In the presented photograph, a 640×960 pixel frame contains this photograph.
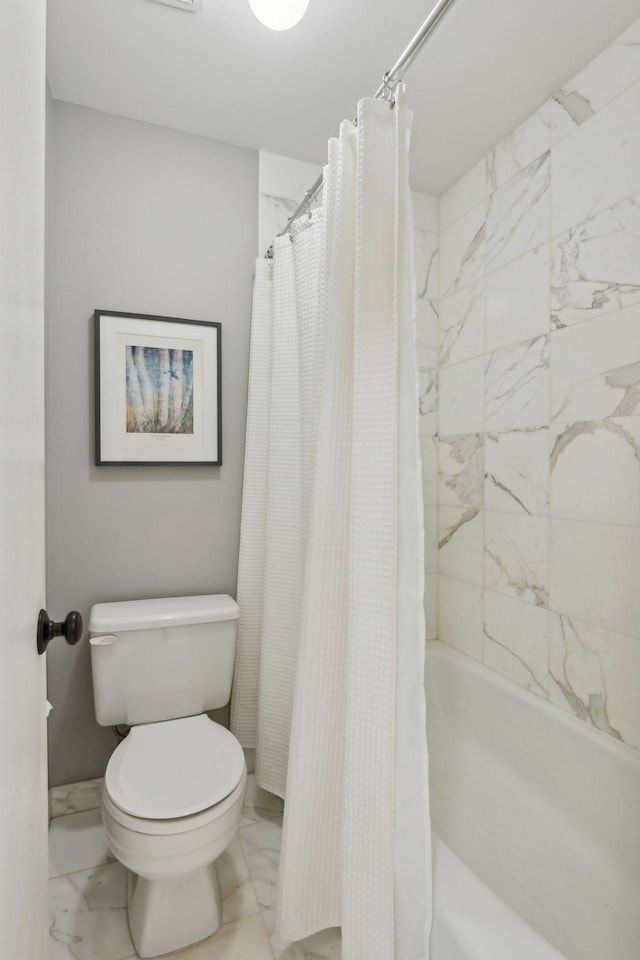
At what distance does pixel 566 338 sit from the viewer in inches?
61.3

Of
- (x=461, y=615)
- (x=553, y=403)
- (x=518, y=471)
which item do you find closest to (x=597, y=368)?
(x=553, y=403)

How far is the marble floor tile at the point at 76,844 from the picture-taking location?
1.52 metres

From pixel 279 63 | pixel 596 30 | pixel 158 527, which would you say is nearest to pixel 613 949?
pixel 158 527

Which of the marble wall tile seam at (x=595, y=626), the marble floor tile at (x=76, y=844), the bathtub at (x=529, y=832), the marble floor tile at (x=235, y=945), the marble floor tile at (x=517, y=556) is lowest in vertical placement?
the marble floor tile at (x=235, y=945)

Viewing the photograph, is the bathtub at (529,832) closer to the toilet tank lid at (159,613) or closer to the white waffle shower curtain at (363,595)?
the white waffle shower curtain at (363,595)

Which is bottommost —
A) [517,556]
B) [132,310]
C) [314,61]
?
[517,556]

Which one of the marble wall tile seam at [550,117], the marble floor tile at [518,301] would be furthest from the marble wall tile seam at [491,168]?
the marble floor tile at [518,301]

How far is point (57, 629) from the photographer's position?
0.77 metres

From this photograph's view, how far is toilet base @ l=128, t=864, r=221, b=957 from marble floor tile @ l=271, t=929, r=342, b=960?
18 centimetres

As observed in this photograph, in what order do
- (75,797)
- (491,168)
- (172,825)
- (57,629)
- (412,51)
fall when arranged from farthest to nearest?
(491,168) → (75,797) → (172,825) → (412,51) → (57,629)

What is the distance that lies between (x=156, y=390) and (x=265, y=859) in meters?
1.59

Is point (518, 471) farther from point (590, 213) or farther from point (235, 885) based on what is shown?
point (235, 885)

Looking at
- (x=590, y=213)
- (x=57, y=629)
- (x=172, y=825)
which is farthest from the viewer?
(x=590, y=213)

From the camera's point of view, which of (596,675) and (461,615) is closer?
(596,675)
